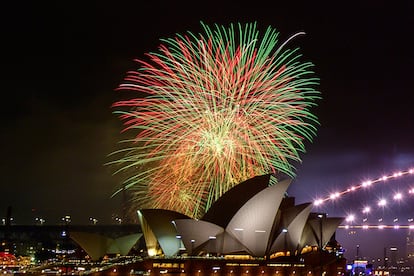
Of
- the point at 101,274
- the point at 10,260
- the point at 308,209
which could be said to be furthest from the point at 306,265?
the point at 10,260

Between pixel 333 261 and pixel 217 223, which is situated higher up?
pixel 217 223

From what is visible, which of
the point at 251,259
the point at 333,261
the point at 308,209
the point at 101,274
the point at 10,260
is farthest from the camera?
the point at 10,260

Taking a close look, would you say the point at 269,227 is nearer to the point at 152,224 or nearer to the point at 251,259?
the point at 251,259

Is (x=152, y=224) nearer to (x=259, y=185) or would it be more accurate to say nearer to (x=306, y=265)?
(x=259, y=185)

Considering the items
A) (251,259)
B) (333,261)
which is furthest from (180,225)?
(333,261)

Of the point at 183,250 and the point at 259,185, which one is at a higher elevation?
the point at 259,185

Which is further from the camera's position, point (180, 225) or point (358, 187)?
point (358, 187)

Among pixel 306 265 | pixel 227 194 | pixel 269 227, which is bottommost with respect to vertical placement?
pixel 306 265

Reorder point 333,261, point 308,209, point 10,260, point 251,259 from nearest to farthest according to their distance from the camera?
point 251,259, point 308,209, point 333,261, point 10,260

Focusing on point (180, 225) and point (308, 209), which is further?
point (308, 209)
